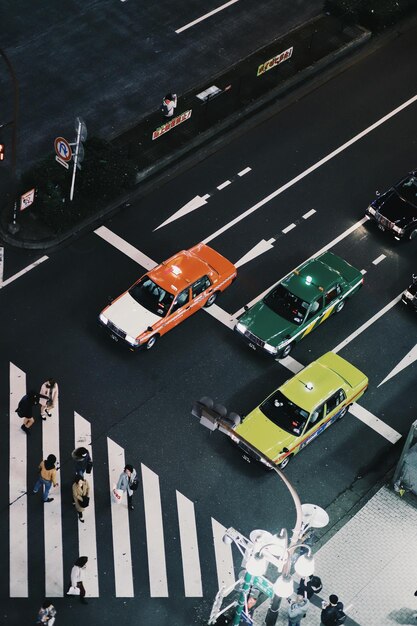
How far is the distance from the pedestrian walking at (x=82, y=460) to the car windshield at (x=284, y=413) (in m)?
5.61

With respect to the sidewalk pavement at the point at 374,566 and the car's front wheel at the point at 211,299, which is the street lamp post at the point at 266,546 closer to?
the sidewalk pavement at the point at 374,566

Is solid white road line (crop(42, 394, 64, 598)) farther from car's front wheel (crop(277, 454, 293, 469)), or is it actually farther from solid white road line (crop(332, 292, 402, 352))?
solid white road line (crop(332, 292, 402, 352))

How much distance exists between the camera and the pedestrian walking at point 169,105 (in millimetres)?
43812

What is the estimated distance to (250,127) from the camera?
45219 millimetres

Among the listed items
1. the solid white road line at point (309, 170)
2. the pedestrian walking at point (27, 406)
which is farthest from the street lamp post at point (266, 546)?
the solid white road line at point (309, 170)

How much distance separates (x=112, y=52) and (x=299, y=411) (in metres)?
20.3

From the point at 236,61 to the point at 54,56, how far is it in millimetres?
7563

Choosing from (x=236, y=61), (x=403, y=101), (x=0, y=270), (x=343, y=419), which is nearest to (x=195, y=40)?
(x=236, y=61)

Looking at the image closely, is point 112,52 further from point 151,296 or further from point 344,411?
point 344,411

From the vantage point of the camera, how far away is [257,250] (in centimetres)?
4069

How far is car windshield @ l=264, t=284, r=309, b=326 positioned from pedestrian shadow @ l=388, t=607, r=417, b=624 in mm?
9995

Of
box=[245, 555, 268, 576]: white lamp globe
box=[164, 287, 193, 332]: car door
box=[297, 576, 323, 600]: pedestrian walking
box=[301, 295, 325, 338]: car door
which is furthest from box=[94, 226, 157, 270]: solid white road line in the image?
box=[245, 555, 268, 576]: white lamp globe

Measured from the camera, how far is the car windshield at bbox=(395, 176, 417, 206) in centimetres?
4197

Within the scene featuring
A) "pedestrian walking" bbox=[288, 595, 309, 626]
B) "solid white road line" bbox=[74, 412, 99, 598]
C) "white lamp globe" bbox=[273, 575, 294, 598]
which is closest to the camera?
"white lamp globe" bbox=[273, 575, 294, 598]
